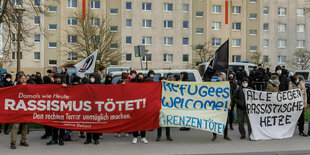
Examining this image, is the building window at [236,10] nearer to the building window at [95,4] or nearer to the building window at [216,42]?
the building window at [216,42]

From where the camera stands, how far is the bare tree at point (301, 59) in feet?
167

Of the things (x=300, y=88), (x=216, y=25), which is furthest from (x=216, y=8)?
(x=300, y=88)

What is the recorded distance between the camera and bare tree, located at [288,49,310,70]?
51050 mm

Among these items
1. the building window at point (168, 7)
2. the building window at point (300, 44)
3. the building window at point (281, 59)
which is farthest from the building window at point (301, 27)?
the building window at point (168, 7)

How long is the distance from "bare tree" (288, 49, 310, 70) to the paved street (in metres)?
46.1

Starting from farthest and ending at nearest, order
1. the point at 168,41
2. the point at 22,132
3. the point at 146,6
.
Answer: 1. the point at 168,41
2. the point at 146,6
3. the point at 22,132

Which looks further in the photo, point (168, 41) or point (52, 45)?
point (168, 41)

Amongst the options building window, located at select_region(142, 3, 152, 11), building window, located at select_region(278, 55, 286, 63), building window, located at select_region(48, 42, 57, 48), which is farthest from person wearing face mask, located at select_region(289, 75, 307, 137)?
building window, located at select_region(278, 55, 286, 63)

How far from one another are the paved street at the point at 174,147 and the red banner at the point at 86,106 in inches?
21.0

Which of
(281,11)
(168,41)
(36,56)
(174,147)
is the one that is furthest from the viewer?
(281,11)

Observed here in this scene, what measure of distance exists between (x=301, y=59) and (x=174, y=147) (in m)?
49.2

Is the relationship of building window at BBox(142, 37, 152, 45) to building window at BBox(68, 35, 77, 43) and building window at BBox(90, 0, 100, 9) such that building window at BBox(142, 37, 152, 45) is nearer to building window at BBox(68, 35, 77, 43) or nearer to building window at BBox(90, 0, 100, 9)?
building window at BBox(90, 0, 100, 9)

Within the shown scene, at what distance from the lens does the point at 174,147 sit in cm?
820

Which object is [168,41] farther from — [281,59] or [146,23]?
[281,59]
